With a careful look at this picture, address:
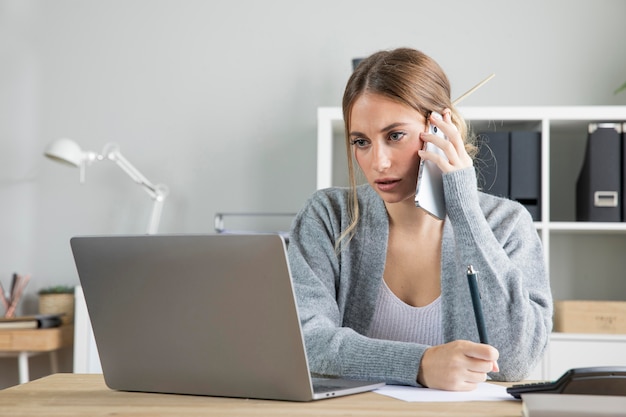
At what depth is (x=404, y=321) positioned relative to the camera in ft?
5.04

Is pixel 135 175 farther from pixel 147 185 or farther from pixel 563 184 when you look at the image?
pixel 563 184

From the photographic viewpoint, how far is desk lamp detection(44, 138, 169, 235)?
8.93 ft

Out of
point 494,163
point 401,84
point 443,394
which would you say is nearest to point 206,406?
point 443,394

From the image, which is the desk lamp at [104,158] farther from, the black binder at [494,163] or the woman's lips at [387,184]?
the woman's lips at [387,184]

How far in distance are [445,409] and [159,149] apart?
7.25 ft

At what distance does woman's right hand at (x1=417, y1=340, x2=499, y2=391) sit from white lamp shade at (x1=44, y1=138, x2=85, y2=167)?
1.97m

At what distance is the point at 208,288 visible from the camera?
95cm

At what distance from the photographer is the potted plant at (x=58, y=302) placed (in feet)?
9.20

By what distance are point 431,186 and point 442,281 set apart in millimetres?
193

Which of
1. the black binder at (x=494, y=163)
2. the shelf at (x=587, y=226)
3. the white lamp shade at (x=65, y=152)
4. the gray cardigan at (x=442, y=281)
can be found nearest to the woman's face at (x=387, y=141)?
the gray cardigan at (x=442, y=281)

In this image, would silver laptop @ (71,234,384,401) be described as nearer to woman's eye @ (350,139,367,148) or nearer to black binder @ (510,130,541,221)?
woman's eye @ (350,139,367,148)

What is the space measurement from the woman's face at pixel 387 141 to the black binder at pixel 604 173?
1.25 meters

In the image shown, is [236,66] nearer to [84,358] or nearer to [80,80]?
[80,80]

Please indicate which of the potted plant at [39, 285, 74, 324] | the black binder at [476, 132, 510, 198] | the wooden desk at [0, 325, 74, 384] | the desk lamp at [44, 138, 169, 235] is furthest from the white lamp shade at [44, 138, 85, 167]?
the black binder at [476, 132, 510, 198]
